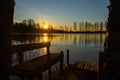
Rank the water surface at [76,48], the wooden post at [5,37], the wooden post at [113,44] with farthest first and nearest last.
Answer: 1. the water surface at [76,48]
2. the wooden post at [5,37]
3. the wooden post at [113,44]

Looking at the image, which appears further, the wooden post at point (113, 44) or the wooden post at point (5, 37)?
the wooden post at point (5, 37)

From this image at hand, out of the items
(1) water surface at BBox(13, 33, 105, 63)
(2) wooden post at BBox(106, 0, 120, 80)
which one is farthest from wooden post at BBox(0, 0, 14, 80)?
(1) water surface at BBox(13, 33, 105, 63)

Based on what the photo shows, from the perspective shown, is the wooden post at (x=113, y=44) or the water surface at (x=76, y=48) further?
the water surface at (x=76, y=48)

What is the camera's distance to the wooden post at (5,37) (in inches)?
152

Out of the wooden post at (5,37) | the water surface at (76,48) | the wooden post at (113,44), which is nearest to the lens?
the wooden post at (113,44)

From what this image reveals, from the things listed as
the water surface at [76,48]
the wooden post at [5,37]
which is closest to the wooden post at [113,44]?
the wooden post at [5,37]

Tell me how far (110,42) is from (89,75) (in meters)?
10.8

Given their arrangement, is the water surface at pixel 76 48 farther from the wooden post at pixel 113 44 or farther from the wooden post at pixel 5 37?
the wooden post at pixel 113 44

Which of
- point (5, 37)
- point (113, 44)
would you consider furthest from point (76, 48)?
point (113, 44)

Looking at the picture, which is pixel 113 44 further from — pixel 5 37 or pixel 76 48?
pixel 76 48

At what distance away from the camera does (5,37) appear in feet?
12.8

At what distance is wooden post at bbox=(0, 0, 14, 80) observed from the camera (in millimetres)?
3867

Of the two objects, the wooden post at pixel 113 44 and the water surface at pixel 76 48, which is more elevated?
the wooden post at pixel 113 44

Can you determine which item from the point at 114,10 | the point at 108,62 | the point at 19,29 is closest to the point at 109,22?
the point at 114,10
